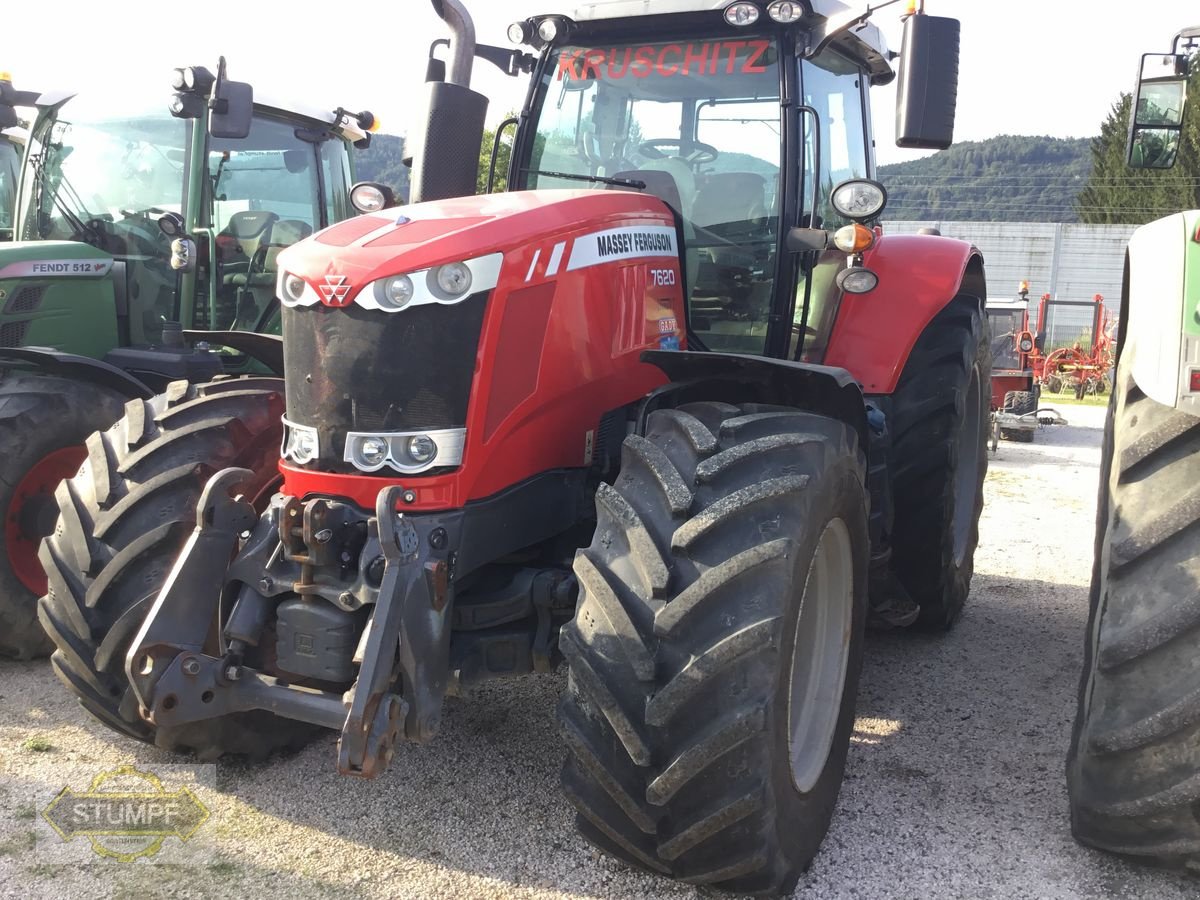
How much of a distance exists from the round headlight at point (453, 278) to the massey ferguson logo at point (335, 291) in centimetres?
23

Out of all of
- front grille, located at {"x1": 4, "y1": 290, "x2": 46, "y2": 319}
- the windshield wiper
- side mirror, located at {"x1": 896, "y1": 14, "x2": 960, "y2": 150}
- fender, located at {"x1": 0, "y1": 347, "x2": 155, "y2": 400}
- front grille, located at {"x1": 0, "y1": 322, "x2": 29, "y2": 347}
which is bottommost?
fender, located at {"x1": 0, "y1": 347, "x2": 155, "y2": 400}

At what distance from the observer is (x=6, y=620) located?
411cm

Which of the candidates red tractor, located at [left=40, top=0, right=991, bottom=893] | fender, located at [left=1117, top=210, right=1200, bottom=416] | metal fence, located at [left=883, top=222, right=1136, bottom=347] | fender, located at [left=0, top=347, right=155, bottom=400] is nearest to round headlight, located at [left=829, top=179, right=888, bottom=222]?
red tractor, located at [left=40, top=0, right=991, bottom=893]

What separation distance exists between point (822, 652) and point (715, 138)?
179 cm

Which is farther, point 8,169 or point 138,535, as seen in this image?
point 8,169

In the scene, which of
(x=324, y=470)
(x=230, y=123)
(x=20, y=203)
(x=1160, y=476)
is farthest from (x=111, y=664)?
(x=20, y=203)

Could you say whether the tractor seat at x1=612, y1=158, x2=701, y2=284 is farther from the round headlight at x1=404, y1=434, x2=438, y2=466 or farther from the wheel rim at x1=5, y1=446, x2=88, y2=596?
the wheel rim at x1=5, y1=446, x2=88, y2=596

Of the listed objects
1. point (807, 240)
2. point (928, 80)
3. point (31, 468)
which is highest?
point (928, 80)

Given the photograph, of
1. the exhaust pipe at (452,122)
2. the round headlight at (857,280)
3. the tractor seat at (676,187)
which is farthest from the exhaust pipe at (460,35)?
the round headlight at (857,280)

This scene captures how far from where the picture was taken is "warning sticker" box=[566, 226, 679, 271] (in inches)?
113

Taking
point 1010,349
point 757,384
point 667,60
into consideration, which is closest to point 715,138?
point 667,60

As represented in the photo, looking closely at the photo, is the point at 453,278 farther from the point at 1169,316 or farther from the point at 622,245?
the point at 1169,316

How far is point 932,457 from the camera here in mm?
4059

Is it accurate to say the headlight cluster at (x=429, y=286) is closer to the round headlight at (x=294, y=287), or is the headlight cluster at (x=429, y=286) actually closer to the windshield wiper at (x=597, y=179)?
the round headlight at (x=294, y=287)
